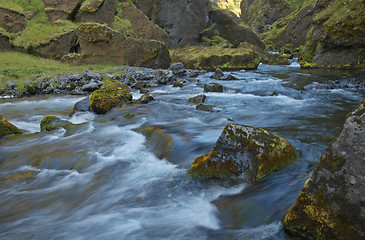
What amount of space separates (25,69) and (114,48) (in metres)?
7.22

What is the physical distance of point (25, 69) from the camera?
55.8 feet

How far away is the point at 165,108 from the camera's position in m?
8.82

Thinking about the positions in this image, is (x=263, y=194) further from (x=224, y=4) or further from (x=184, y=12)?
(x=224, y=4)

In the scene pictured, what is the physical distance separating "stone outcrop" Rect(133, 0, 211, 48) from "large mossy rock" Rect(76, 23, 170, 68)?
17223 mm

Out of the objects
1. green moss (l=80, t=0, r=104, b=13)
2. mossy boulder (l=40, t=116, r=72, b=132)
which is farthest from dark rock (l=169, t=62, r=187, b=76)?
green moss (l=80, t=0, r=104, b=13)

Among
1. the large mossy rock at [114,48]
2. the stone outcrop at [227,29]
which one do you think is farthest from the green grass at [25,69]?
the stone outcrop at [227,29]

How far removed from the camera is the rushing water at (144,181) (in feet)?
9.16

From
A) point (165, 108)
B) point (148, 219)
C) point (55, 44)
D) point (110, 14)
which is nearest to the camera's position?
point (148, 219)

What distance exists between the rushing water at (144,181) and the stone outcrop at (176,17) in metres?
33.6

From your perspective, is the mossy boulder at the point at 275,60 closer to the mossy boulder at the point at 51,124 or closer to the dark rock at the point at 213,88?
the dark rock at the point at 213,88

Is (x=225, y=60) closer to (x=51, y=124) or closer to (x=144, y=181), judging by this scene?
(x=51, y=124)

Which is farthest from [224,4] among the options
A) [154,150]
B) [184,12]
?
[154,150]

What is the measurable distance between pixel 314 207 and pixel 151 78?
15.5 meters

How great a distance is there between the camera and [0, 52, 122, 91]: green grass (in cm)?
1445
